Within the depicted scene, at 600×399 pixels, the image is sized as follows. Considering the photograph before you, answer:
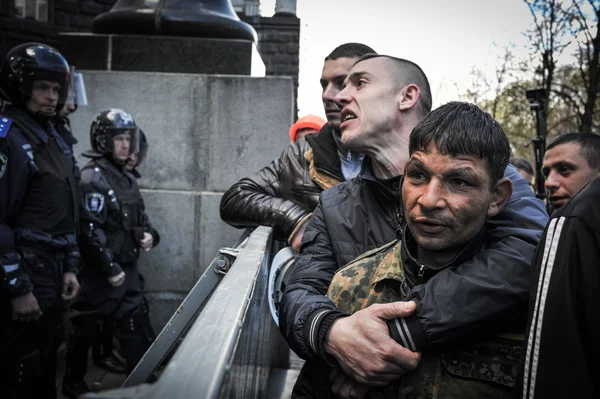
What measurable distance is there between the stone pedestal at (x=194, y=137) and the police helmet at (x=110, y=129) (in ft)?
1.15

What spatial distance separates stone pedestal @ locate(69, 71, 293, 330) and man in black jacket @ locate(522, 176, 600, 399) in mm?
4217

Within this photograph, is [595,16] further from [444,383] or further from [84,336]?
[444,383]

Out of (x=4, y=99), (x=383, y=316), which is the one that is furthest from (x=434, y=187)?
(x=4, y=99)

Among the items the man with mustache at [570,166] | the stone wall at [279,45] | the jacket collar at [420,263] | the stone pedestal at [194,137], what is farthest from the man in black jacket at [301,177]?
the stone wall at [279,45]

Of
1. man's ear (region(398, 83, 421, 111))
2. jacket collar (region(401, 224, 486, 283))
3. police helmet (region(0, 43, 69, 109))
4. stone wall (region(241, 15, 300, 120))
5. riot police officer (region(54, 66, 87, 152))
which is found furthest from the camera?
stone wall (region(241, 15, 300, 120))

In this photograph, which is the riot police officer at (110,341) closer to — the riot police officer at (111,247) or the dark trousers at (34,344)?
the riot police officer at (111,247)

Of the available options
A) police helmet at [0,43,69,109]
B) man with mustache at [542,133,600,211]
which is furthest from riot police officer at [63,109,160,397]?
man with mustache at [542,133,600,211]

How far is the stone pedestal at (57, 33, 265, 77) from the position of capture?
5.56 metres

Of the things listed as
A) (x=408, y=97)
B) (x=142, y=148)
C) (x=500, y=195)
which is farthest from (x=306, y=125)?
(x=500, y=195)

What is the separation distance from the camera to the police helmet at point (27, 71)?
152 inches

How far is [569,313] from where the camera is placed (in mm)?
1192

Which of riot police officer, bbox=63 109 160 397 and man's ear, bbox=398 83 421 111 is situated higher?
man's ear, bbox=398 83 421 111

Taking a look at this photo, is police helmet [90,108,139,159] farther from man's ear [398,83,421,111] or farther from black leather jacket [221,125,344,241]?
man's ear [398,83,421,111]

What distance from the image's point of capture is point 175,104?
5426mm
